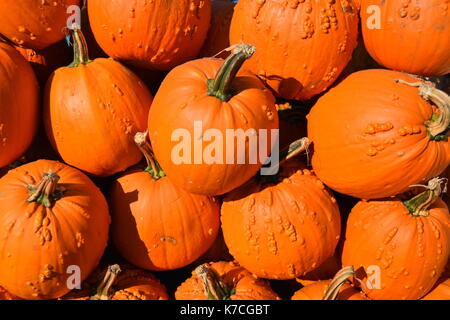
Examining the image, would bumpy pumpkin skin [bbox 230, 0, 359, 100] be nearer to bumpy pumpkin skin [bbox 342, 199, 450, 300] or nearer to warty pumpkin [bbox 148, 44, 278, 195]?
warty pumpkin [bbox 148, 44, 278, 195]

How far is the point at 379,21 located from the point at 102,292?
171 cm

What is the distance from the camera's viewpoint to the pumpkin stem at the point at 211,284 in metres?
1.85

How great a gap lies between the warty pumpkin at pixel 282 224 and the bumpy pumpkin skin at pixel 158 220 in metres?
0.15

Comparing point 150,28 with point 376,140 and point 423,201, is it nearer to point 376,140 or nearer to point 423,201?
point 376,140

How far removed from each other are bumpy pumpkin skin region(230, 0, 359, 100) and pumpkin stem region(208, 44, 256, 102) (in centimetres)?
29

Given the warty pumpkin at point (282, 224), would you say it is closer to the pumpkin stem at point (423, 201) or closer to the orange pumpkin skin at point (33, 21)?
the pumpkin stem at point (423, 201)

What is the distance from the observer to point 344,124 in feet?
6.06

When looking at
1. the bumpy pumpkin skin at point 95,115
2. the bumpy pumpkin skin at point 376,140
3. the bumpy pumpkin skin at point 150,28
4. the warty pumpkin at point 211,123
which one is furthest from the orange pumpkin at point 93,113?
the bumpy pumpkin skin at point 376,140

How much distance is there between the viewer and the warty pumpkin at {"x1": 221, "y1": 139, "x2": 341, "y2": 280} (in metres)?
1.90

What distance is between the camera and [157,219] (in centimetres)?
205

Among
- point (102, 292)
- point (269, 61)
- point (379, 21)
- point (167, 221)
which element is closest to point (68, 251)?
point (102, 292)

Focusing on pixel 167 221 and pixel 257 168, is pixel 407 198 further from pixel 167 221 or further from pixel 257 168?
Result: pixel 167 221

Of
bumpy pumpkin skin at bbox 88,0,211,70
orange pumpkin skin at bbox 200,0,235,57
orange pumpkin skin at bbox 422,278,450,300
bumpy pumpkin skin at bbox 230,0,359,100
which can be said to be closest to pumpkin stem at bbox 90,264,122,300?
bumpy pumpkin skin at bbox 88,0,211,70

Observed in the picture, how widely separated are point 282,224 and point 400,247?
504 millimetres
